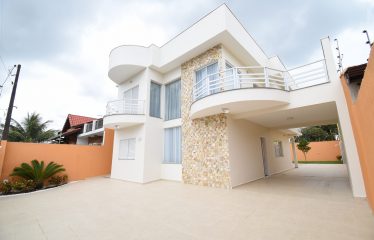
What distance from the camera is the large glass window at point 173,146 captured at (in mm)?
9809

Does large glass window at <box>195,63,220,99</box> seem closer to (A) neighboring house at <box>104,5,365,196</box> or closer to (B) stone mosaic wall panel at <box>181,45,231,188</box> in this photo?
(A) neighboring house at <box>104,5,365,196</box>

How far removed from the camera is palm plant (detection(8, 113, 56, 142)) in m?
15.2

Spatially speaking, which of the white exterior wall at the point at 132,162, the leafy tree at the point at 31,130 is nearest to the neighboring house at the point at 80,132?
the leafy tree at the point at 31,130

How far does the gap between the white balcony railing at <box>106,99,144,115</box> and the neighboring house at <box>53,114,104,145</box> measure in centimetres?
569

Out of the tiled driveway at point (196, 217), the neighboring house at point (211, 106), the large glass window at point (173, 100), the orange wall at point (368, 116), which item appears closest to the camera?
the orange wall at point (368, 116)

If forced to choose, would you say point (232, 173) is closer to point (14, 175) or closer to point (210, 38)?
point (210, 38)

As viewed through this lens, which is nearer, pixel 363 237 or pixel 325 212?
pixel 363 237

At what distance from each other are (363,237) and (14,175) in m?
12.4

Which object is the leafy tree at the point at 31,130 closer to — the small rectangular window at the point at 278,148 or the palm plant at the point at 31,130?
the palm plant at the point at 31,130

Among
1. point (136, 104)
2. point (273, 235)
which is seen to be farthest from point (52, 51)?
point (273, 235)

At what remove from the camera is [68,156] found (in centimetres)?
1083

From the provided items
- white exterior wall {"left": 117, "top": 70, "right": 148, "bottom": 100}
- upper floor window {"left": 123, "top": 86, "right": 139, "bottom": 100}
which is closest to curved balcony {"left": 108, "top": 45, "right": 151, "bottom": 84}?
white exterior wall {"left": 117, "top": 70, "right": 148, "bottom": 100}

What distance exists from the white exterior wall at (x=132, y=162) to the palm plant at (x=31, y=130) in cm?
998

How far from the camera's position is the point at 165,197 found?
246 inches
